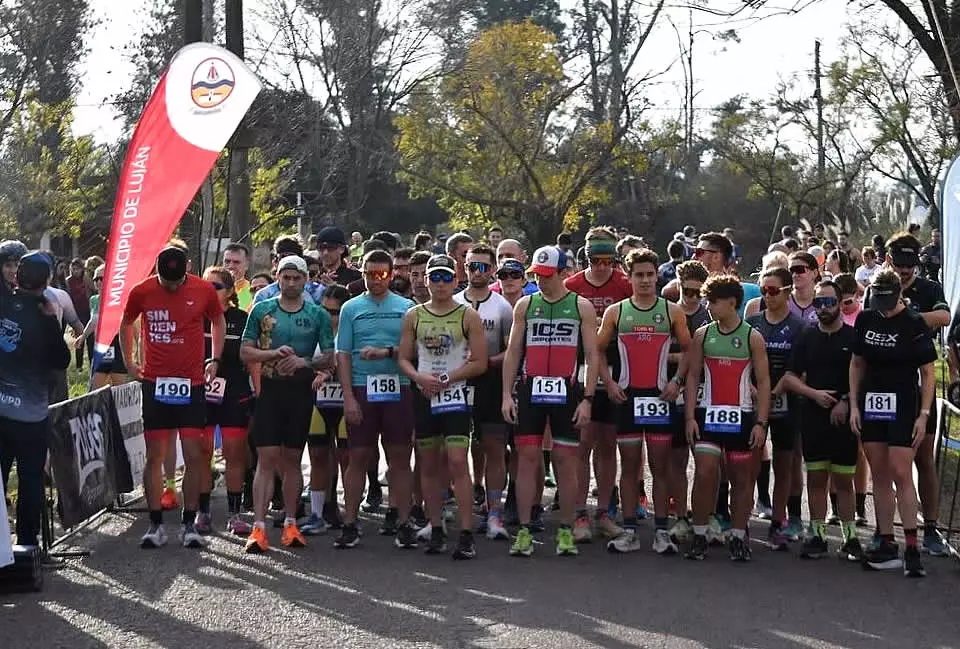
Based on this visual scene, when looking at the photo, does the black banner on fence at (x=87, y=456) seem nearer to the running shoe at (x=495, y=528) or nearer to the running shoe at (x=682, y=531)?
the running shoe at (x=495, y=528)

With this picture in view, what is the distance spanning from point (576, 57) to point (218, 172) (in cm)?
2901

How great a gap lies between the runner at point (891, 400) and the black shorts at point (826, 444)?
1.31ft

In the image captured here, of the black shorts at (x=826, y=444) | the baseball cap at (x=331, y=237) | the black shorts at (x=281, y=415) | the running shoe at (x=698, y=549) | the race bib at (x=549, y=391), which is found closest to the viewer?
the running shoe at (x=698, y=549)

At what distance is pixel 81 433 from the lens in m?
10.7

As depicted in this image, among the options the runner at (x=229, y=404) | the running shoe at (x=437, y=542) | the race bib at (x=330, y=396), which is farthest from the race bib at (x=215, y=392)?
the running shoe at (x=437, y=542)

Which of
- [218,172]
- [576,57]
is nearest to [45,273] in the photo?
[218,172]

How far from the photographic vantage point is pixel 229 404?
11.2 m

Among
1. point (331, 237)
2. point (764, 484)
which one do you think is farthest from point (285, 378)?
point (764, 484)

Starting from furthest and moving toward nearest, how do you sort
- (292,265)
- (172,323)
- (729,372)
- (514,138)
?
(514,138) < (172,323) < (292,265) < (729,372)

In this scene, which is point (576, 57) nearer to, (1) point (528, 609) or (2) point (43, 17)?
(2) point (43, 17)

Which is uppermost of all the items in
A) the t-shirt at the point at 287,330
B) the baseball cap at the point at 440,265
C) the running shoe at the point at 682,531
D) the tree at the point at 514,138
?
the tree at the point at 514,138

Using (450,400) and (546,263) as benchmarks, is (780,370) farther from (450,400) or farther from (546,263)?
(450,400)

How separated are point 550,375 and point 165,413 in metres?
2.75

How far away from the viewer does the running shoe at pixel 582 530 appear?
1030 cm
